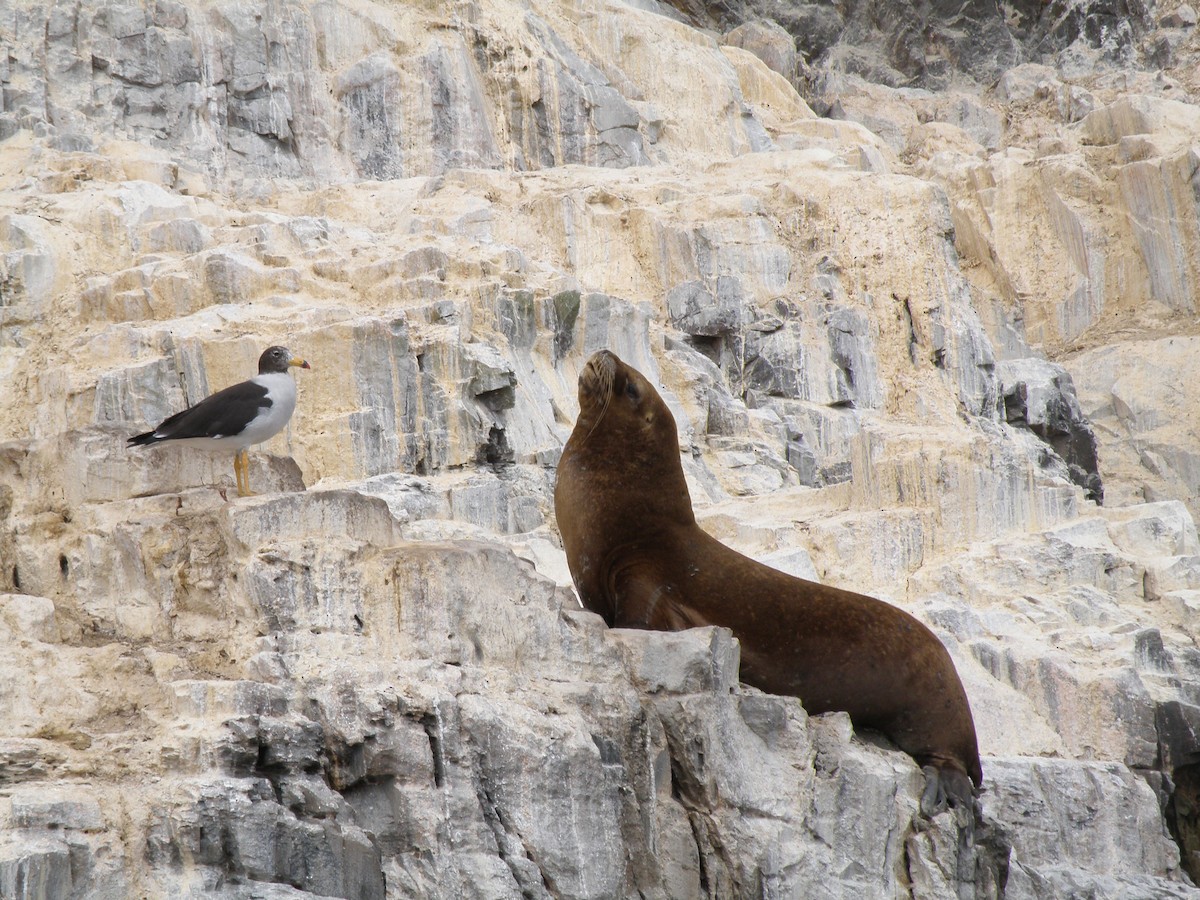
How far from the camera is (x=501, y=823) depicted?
15.3 feet

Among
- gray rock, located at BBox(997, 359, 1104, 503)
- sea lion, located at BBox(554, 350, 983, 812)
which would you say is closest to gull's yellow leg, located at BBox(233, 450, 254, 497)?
sea lion, located at BBox(554, 350, 983, 812)

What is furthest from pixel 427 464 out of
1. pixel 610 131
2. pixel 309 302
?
pixel 610 131

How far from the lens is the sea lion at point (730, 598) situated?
Answer: 6004 mm

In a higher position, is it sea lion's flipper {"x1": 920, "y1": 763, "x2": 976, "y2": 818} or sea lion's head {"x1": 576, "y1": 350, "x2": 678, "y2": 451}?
sea lion's head {"x1": 576, "y1": 350, "x2": 678, "y2": 451}

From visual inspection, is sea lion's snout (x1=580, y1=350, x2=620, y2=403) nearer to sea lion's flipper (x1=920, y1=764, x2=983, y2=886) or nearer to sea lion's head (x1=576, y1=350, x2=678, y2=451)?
sea lion's head (x1=576, y1=350, x2=678, y2=451)

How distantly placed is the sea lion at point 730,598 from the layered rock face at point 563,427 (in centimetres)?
26

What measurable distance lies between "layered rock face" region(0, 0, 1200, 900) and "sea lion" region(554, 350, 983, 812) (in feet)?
0.85

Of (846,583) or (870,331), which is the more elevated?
(870,331)

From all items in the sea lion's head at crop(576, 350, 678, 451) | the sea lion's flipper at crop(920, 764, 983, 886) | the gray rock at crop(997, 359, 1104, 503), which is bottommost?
the gray rock at crop(997, 359, 1104, 503)

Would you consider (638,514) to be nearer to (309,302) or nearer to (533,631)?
(533,631)

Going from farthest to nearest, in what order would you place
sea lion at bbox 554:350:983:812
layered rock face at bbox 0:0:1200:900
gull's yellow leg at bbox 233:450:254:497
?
sea lion at bbox 554:350:983:812, gull's yellow leg at bbox 233:450:254:497, layered rock face at bbox 0:0:1200:900

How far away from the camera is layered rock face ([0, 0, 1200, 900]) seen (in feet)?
15.0

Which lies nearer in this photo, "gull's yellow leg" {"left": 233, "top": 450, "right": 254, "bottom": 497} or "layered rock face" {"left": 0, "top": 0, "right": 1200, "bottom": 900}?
"layered rock face" {"left": 0, "top": 0, "right": 1200, "bottom": 900}

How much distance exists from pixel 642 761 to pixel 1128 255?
82.0 feet
